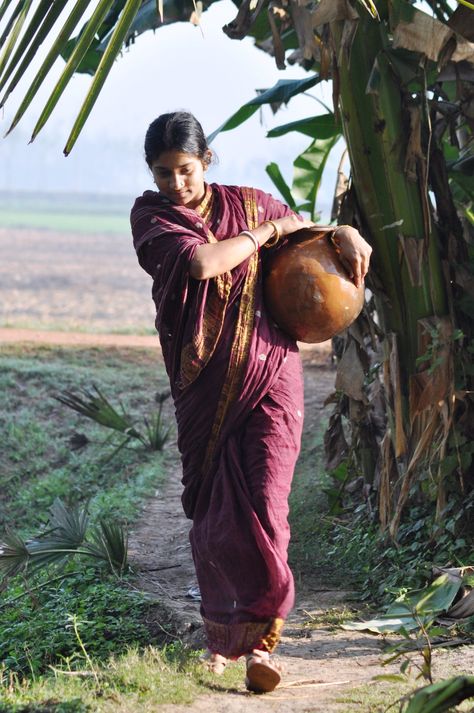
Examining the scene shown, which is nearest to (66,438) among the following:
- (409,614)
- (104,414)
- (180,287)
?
(104,414)

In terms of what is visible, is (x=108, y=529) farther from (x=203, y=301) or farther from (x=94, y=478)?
(x=94, y=478)

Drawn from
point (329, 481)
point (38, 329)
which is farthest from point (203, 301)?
point (38, 329)

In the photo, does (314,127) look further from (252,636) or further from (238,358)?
(252,636)

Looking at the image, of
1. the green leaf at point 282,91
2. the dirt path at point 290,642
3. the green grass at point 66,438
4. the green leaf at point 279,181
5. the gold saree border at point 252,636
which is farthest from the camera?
the green grass at point 66,438

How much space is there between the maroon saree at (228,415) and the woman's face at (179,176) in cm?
4

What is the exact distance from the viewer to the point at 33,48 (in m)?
2.92

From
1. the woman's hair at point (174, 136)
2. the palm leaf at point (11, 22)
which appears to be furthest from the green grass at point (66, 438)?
the palm leaf at point (11, 22)

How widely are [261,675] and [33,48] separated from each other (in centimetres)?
192

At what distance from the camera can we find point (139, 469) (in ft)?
24.3

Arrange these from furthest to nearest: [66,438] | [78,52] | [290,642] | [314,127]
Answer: [66,438], [314,127], [290,642], [78,52]

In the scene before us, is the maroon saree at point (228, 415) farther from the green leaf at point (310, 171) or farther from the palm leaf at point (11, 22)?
the green leaf at point (310, 171)

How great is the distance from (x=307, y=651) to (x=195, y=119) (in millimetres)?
1875

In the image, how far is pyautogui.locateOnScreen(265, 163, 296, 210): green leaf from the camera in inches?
223

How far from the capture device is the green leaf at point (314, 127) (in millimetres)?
5203
